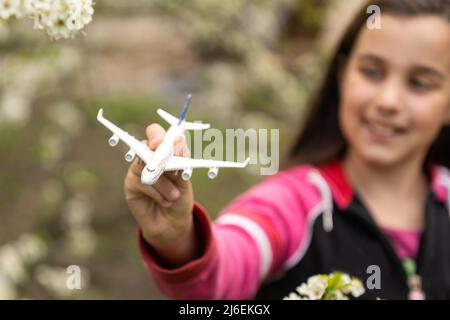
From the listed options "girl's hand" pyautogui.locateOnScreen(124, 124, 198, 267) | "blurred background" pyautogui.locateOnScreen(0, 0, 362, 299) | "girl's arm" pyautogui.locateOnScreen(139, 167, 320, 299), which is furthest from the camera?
"blurred background" pyautogui.locateOnScreen(0, 0, 362, 299)

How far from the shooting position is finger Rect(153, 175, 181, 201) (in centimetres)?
85

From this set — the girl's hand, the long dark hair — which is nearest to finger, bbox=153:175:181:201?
the girl's hand

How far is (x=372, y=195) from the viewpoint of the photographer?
1.61 m

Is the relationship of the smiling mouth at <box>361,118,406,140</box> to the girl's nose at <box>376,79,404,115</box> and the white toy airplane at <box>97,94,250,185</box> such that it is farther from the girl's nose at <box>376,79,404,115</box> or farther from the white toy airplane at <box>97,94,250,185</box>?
the white toy airplane at <box>97,94,250,185</box>

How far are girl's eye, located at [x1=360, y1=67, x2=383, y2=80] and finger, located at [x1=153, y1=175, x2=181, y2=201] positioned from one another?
2.31 feet

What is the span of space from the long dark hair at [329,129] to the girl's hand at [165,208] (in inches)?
25.9

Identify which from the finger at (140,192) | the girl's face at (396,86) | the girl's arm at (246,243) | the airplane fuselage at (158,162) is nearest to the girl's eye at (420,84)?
the girl's face at (396,86)

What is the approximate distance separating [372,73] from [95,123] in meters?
3.08

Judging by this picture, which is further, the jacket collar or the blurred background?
A: the blurred background

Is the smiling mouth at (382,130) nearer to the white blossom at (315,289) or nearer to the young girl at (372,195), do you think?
the young girl at (372,195)

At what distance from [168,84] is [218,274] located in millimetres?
4400

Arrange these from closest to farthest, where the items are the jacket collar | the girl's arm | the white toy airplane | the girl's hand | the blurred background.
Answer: the white toy airplane
the girl's hand
the girl's arm
the jacket collar
the blurred background

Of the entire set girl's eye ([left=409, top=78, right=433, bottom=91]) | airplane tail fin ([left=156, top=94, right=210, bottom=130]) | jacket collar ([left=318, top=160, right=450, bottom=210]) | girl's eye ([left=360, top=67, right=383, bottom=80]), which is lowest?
jacket collar ([left=318, top=160, right=450, bottom=210])
